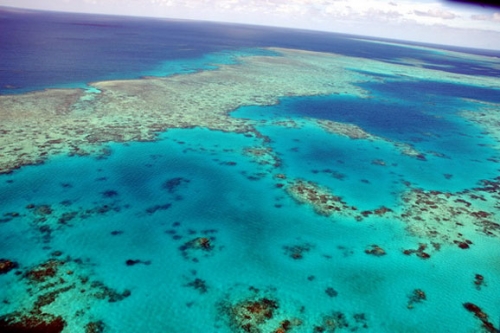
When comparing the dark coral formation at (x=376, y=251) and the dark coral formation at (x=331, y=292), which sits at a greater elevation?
the dark coral formation at (x=376, y=251)

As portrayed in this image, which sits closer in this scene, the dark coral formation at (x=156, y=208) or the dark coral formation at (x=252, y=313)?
the dark coral formation at (x=252, y=313)

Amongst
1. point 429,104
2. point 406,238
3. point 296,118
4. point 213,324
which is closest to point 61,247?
point 213,324

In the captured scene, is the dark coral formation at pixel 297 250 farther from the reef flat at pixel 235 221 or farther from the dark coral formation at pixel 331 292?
the dark coral formation at pixel 331 292

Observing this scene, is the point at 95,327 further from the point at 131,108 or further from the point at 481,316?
the point at 131,108

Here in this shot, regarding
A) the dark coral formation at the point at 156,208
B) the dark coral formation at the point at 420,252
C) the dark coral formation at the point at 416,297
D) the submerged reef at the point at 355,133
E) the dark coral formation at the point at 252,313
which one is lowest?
the dark coral formation at the point at 252,313

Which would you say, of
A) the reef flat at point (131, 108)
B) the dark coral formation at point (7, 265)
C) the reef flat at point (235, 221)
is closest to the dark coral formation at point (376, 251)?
the reef flat at point (235, 221)

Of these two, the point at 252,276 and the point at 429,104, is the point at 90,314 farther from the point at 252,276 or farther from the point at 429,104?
the point at 429,104

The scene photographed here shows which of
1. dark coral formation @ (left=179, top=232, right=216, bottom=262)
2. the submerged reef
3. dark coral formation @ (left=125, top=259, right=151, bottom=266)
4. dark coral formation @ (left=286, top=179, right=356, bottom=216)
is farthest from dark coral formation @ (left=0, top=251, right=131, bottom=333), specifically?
the submerged reef

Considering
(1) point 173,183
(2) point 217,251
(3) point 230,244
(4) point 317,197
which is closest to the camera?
(2) point 217,251

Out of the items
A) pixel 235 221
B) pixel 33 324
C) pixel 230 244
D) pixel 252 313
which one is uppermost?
pixel 235 221

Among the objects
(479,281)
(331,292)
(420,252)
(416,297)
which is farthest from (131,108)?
(479,281)

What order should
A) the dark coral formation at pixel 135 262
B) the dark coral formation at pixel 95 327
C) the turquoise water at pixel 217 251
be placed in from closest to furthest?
the dark coral formation at pixel 95 327, the turquoise water at pixel 217 251, the dark coral formation at pixel 135 262
